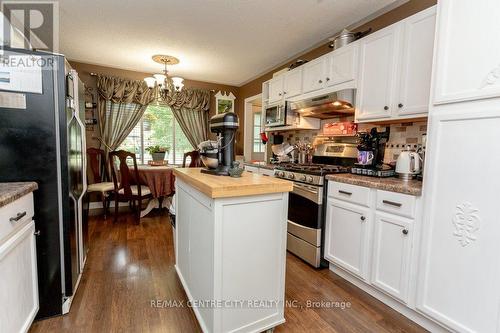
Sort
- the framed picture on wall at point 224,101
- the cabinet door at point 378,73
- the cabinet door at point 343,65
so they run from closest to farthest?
the cabinet door at point 378,73, the cabinet door at point 343,65, the framed picture on wall at point 224,101

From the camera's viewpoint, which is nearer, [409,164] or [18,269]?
[18,269]

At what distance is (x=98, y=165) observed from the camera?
13.4ft

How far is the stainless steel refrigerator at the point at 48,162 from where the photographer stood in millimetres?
1484

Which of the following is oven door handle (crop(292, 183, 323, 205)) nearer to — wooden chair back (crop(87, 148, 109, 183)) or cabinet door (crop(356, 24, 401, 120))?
cabinet door (crop(356, 24, 401, 120))

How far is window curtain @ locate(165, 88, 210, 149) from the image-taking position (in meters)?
4.77

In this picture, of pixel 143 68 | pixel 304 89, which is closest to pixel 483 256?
pixel 304 89

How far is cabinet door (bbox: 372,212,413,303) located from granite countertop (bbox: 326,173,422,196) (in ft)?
0.66

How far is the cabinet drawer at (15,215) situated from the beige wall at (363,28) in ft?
10.4

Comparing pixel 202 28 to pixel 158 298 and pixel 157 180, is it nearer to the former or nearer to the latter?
pixel 157 180

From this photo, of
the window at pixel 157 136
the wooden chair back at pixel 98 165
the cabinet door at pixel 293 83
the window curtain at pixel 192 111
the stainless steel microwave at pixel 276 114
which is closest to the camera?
the cabinet door at pixel 293 83

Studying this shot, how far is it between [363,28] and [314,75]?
2.20 feet

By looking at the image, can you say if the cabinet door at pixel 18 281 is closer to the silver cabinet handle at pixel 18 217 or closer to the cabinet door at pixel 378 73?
the silver cabinet handle at pixel 18 217

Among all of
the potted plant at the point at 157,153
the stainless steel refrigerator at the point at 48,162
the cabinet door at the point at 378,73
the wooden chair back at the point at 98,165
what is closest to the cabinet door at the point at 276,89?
the cabinet door at the point at 378,73

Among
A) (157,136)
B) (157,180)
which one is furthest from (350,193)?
(157,136)
